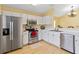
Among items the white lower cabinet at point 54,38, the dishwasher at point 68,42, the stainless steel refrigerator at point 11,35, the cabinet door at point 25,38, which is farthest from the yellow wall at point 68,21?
the cabinet door at point 25,38

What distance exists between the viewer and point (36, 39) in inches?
146

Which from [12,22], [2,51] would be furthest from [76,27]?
[2,51]

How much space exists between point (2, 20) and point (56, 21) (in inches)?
68.2

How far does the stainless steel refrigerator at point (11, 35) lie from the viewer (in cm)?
358

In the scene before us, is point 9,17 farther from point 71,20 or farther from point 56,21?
point 71,20

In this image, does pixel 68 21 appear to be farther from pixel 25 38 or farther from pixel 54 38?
pixel 25 38

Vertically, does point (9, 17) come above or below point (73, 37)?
above

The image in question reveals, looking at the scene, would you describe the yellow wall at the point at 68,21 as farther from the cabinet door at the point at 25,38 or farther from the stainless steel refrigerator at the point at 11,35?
the cabinet door at the point at 25,38

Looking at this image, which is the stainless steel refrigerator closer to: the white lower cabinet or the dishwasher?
the white lower cabinet

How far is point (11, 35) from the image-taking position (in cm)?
376

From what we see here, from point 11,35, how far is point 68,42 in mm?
1928

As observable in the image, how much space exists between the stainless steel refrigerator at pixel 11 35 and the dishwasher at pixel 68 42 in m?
1.58

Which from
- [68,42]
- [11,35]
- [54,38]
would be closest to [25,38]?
[11,35]

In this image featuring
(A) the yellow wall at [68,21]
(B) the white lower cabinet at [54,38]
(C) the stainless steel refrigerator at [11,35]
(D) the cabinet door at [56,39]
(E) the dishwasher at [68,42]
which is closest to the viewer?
(A) the yellow wall at [68,21]
